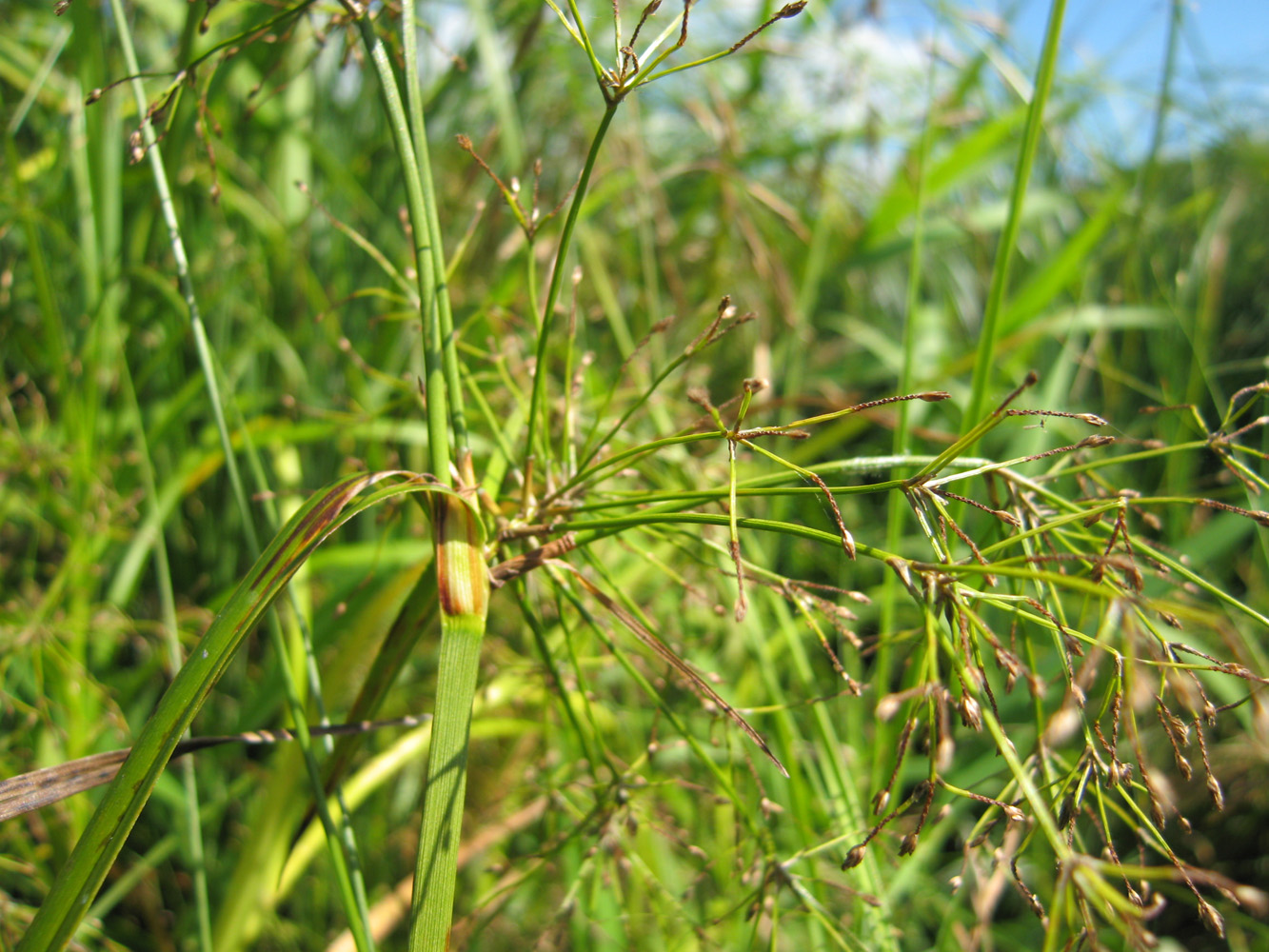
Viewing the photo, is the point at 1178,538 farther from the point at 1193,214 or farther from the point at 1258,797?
the point at 1193,214

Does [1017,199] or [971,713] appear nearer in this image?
[971,713]

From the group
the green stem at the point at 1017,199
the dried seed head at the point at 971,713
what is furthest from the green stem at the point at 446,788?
the green stem at the point at 1017,199

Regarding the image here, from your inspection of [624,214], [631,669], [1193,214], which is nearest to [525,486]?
[631,669]

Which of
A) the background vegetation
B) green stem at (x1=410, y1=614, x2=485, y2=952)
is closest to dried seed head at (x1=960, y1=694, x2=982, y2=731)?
the background vegetation

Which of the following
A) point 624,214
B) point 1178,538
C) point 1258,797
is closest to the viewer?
point 1258,797

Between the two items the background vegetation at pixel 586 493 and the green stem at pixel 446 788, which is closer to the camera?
the green stem at pixel 446 788

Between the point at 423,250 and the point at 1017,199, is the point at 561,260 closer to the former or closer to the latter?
the point at 423,250

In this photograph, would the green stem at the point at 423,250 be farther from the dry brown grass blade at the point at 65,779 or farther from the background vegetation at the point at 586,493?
the dry brown grass blade at the point at 65,779

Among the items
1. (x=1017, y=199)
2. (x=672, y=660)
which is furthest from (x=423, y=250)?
(x=1017, y=199)
